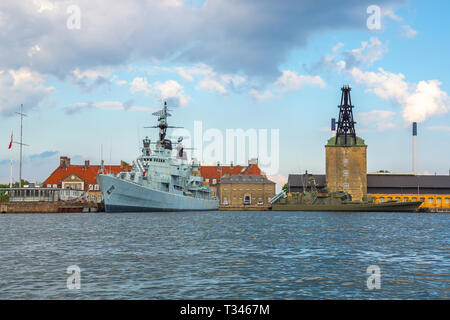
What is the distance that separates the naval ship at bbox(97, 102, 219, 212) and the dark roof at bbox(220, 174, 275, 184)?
82.6 ft

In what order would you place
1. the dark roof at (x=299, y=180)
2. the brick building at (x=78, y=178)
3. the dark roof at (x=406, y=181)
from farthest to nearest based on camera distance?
the dark roof at (x=299, y=180) → the brick building at (x=78, y=178) → the dark roof at (x=406, y=181)

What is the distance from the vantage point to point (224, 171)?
13088cm

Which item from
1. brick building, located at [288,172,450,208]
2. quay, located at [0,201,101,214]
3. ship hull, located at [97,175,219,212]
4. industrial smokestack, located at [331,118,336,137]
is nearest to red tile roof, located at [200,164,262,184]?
brick building, located at [288,172,450,208]

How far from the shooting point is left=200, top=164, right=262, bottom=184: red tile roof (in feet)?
424

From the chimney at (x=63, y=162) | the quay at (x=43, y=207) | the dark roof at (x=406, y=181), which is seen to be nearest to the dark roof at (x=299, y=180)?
the dark roof at (x=406, y=181)

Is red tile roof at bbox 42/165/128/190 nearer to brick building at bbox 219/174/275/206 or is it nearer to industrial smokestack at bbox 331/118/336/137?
brick building at bbox 219/174/275/206

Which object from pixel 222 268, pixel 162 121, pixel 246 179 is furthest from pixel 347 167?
pixel 222 268

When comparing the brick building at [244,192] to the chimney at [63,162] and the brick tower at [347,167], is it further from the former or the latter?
the chimney at [63,162]

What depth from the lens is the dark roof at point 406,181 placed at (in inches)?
4500

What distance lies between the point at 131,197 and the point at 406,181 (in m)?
66.8

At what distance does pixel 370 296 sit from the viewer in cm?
1465

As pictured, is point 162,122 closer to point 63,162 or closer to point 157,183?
point 157,183

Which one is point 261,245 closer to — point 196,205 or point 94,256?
point 94,256
